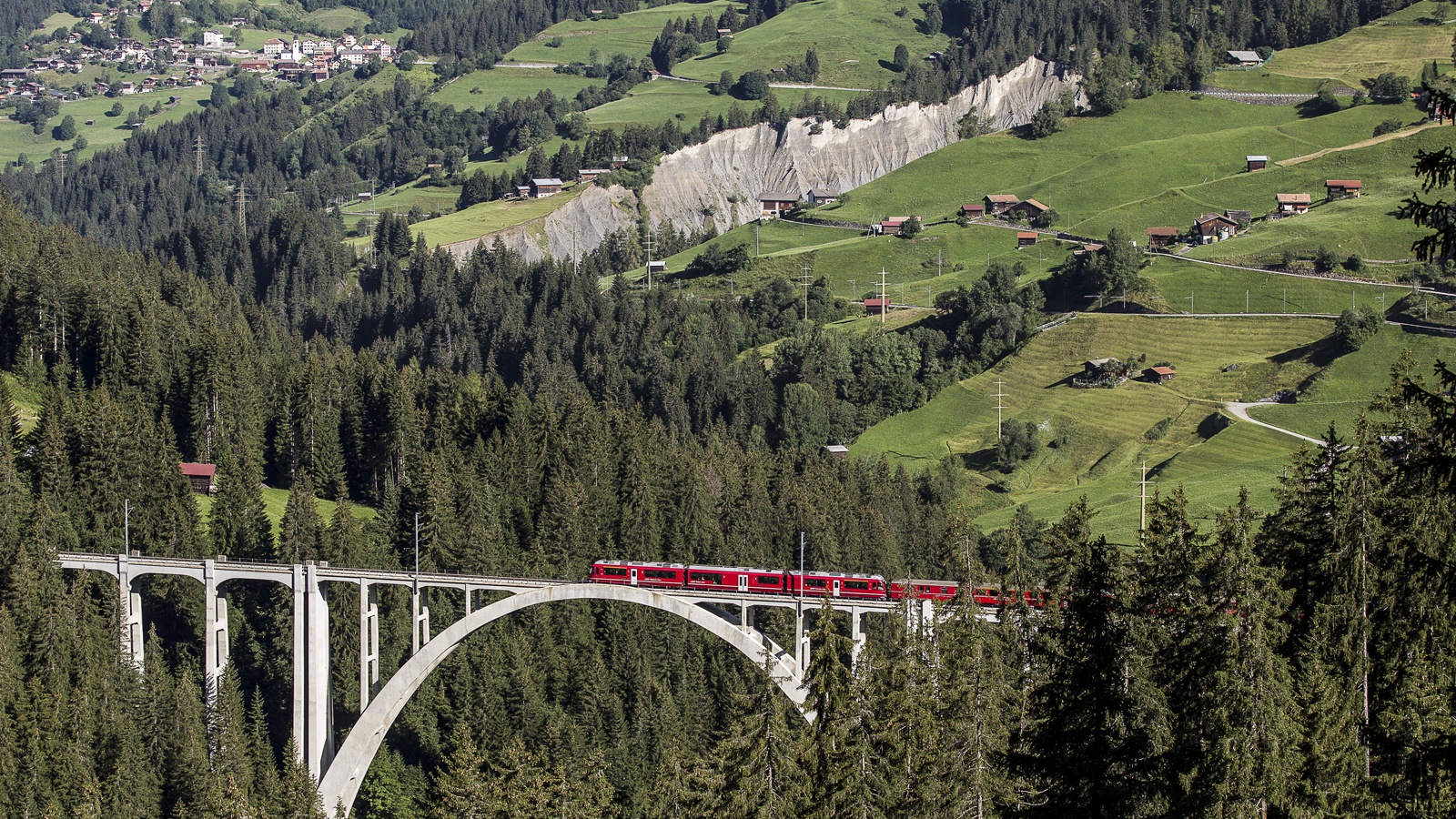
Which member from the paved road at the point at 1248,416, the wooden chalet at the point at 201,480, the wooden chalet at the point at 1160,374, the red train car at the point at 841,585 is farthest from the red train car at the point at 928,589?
the wooden chalet at the point at 1160,374

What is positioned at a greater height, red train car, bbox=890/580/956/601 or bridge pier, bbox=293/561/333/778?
red train car, bbox=890/580/956/601

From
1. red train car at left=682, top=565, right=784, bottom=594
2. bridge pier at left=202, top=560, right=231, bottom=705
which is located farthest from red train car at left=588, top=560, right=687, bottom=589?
bridge pier at left=202, top=560, right=231, bottom=705

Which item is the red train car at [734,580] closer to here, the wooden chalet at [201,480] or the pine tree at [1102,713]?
Result: the pine tree at [1102,713]

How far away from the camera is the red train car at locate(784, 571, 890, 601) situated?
84688mm

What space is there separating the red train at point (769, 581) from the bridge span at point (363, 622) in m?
0.80

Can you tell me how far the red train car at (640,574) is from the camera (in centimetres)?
8956

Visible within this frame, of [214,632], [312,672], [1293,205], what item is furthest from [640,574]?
[1293,205]

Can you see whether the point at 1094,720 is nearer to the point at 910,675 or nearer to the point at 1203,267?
the point at 910,675

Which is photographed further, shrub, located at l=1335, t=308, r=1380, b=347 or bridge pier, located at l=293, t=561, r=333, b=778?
shrub, located at l=1335, t=308, r=1380, b=347

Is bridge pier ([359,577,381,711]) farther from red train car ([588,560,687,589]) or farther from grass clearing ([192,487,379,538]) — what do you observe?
grass clearing ([192,487,379,538])

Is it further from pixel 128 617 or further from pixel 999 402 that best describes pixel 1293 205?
pixel 128 617

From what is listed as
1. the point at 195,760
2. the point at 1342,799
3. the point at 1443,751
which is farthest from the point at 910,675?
the point at 195,760

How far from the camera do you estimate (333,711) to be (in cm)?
9844

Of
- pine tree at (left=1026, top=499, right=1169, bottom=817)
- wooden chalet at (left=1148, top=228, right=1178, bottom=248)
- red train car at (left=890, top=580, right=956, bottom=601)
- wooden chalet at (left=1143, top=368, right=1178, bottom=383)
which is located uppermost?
pine tree at (left=1026, top=499, right=1169, bottom=817)
